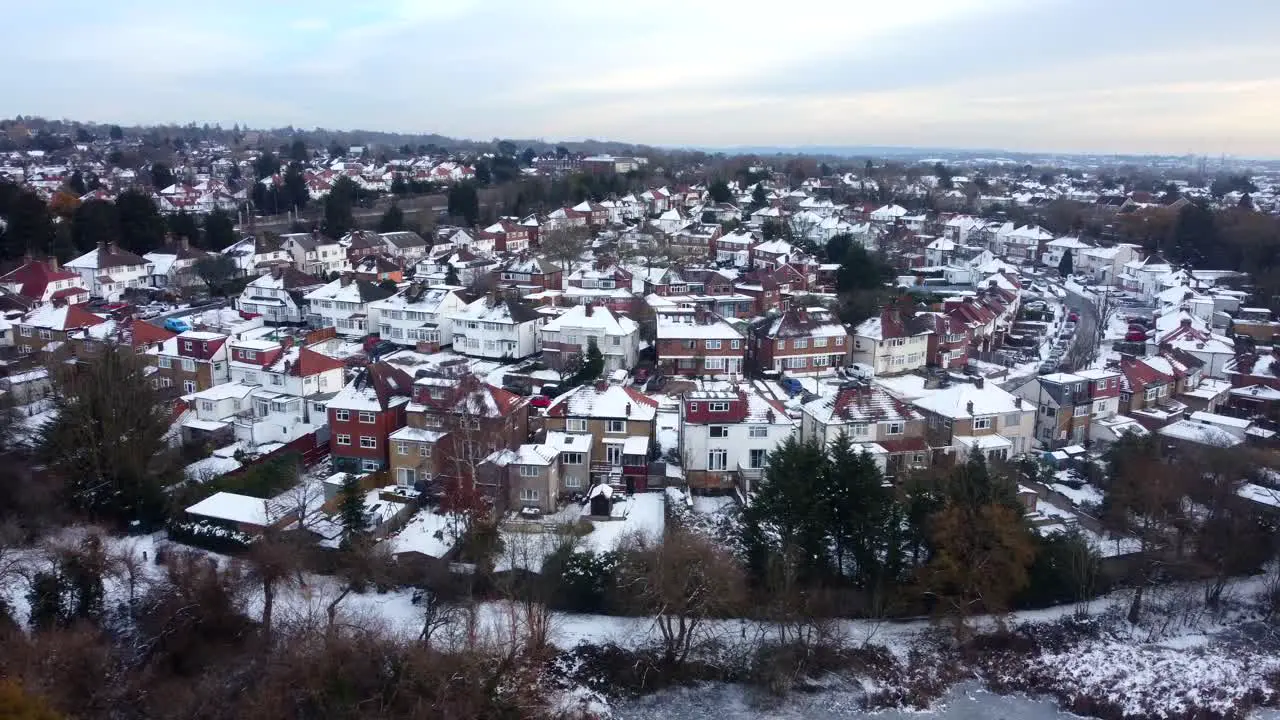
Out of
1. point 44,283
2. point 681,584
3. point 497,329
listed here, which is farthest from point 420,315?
point 681,584

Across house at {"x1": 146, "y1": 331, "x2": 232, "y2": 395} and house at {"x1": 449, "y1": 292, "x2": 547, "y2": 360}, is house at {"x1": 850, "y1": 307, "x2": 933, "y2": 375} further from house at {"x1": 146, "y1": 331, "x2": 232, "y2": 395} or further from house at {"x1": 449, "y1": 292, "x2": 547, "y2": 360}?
house at {"x1": 146, "y1": 331, "x2": 232, "y2": 395}

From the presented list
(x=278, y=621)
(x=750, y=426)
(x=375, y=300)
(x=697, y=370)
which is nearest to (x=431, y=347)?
(x=375, y=300)

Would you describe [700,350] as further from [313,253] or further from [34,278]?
[34,278]

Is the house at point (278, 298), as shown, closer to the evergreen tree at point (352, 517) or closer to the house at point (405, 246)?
the house at point (405, 246)

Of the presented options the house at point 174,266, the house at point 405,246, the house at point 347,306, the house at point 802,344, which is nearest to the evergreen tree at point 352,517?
the house at point 802,344

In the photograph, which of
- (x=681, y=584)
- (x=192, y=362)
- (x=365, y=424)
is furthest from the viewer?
(x=192, y=362)

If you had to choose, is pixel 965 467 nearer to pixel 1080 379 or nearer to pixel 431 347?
pixel 1080 379

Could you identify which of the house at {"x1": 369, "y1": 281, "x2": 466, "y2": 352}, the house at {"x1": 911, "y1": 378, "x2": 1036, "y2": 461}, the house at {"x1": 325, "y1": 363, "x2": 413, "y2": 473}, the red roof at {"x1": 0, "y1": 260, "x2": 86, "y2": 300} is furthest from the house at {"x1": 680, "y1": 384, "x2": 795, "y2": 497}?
the red roof at {"x1": 0, "y1": 260, "x2": 86, "y2": 300}
